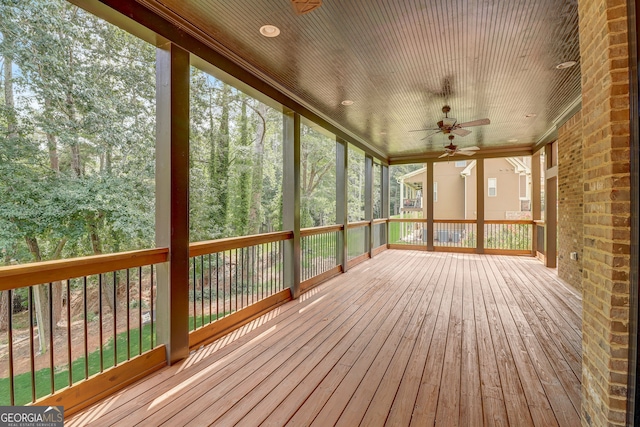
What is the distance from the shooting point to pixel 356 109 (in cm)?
481

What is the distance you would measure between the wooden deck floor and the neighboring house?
893cm

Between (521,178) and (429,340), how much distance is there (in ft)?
44.0

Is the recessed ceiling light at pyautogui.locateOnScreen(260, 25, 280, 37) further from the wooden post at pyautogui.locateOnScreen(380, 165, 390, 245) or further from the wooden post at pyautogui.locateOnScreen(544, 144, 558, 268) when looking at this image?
the wooden post at pyautogui.locateOnScreen(380, 165, 390, 245)

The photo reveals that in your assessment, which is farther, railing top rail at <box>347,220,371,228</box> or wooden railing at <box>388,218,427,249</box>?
wooden railing at <box>388,218,427,249</box>

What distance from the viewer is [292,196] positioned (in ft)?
13.5

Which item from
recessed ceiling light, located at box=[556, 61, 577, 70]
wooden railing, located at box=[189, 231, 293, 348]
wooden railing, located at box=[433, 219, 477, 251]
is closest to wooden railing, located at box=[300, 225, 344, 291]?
wooden railing, located at box=[189, 231, 293, 348]

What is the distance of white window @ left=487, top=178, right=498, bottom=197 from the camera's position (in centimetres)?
1255

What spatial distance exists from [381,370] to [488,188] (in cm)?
1277

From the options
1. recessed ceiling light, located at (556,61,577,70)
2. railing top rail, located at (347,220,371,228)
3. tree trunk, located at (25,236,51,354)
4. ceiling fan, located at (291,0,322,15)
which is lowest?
tree trunk, located at (25,236,51,354)

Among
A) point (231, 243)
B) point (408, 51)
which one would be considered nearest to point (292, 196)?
point (231, 243)

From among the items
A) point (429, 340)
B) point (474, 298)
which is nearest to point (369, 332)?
point (429, 340)

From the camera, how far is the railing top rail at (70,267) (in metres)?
1.56

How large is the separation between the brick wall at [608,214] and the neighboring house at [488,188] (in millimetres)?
10717

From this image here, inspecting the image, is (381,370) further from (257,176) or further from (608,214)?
(257,176)
